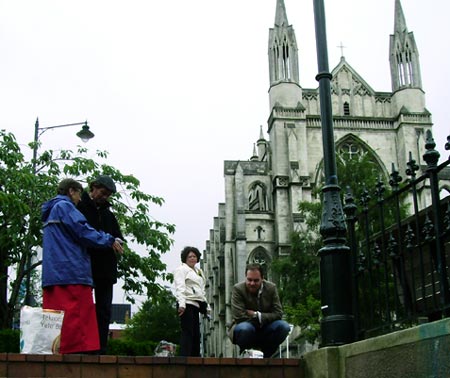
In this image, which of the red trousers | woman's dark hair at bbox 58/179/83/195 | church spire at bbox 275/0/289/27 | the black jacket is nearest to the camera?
the red trousers

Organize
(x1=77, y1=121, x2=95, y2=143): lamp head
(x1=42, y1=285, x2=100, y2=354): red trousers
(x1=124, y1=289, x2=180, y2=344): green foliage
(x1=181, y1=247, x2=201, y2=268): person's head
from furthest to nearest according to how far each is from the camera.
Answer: (x1=124, y1=289, x2=180, y2=344): green foliage → (x1=77, y1=121, x2=95, y2=143): lamp head → (x1=181, y1=247, x2=201, y2=268): person's head → (x1=42, y1=285, x2=100, y2=354): red trousers

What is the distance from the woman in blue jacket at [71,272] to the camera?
6375 mm

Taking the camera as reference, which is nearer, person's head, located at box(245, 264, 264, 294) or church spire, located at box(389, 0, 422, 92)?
person's head, located at box(245, 264, 264, 294)

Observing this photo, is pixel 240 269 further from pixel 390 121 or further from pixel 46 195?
pixel 46 195

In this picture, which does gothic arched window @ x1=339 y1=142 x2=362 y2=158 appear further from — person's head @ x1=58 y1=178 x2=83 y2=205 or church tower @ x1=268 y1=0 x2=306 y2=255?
person's head @ x1=58 y1=178 x2=83 y2=205

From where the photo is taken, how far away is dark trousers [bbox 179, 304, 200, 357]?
830 cm

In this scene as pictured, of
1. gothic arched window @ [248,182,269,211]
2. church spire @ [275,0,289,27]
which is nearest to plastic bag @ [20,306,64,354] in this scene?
gothic arched window @ [248,182,269,211]

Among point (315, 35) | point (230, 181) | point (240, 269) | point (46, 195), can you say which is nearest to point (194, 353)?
point (315, 35)

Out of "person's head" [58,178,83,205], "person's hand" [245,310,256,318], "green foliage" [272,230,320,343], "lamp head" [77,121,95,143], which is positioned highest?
"lamp head" [77,121,95,143]

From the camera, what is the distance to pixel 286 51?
157ft

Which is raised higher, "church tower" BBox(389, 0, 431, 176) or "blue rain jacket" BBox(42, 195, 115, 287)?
"church tower" BBox(389, 0, 431, 176)

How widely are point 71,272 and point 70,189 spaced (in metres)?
0.89

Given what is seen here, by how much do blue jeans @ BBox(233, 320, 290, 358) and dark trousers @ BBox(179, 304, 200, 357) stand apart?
862 mm

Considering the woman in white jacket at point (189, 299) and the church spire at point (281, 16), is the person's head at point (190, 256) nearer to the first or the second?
the woman in white jacket at point (189, 299)
